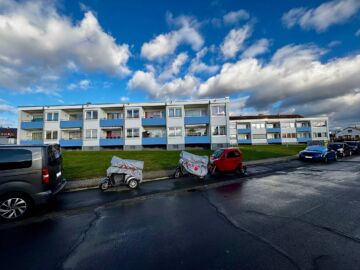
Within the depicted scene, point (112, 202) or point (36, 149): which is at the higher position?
point (36, 149)

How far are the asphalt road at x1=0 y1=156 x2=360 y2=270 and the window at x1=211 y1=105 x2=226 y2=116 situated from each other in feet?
85.4

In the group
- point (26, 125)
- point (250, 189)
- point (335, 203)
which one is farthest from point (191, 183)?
point (26, 125)

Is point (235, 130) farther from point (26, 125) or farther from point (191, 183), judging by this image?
point (191, 183)

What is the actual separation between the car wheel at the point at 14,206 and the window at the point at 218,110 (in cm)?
2935

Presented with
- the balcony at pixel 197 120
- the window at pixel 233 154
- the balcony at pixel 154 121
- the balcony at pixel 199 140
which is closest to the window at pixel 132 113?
the balcony at pixel 154 121

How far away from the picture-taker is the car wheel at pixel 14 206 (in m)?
5.29

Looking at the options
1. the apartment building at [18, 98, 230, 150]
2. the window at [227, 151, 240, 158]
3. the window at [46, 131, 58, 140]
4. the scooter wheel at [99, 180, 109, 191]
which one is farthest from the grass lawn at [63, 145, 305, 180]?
the window at [46, 131, 58, 140]

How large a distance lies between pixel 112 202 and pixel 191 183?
13.4ft

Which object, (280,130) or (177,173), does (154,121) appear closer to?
(177,173)

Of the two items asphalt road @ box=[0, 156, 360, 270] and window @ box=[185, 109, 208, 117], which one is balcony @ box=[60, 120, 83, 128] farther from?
asphalt road @ box=[0, 156, 360, 270]

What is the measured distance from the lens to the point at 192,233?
4273 mm

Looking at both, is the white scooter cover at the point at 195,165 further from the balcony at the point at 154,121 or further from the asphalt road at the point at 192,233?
the balcony at the point at 154,121

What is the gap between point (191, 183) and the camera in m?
9.76

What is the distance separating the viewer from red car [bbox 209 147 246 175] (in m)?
11.9
